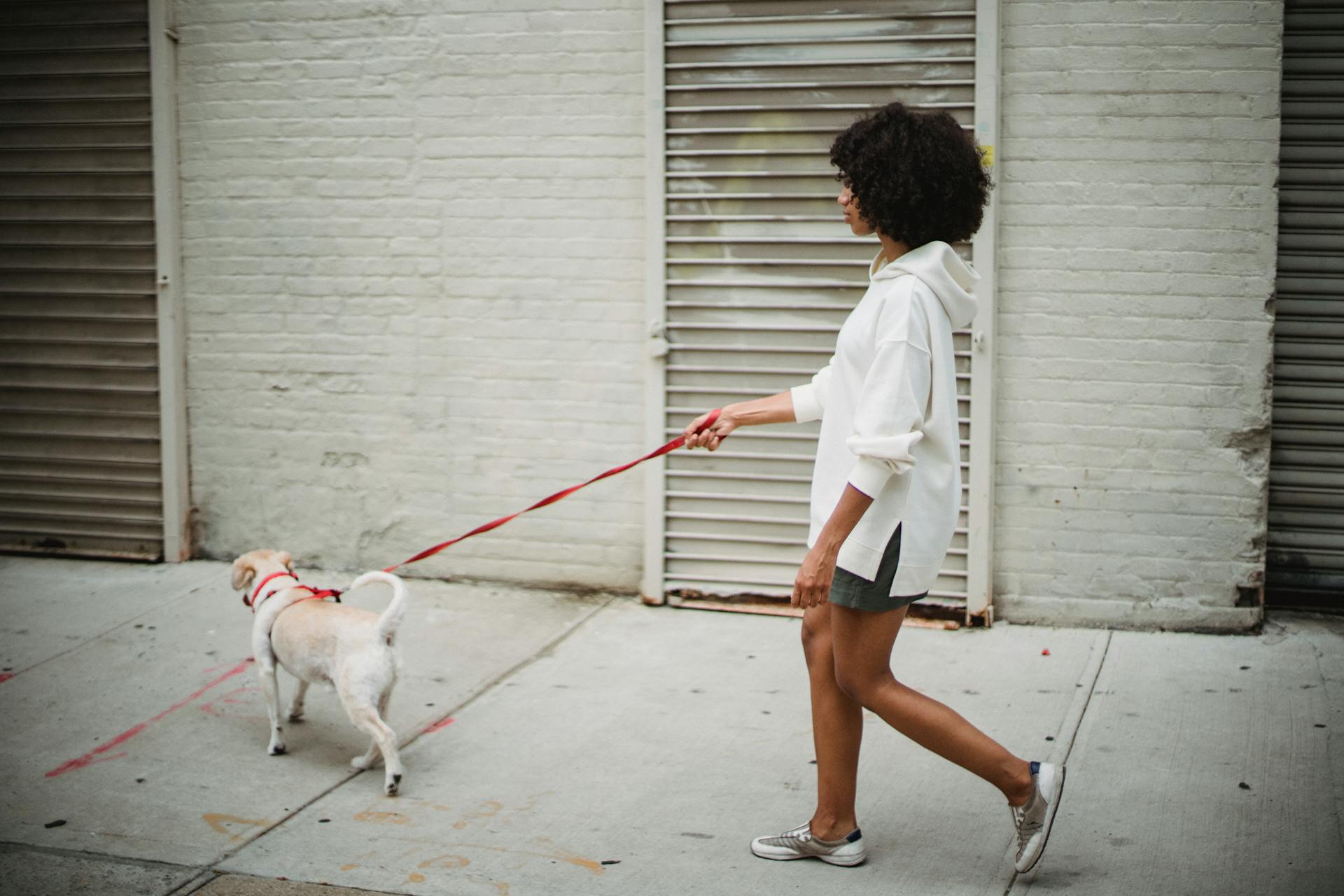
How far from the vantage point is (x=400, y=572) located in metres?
6.62

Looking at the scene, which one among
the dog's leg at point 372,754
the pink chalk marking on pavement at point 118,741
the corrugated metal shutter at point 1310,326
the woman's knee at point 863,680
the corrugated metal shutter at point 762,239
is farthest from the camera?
the corrugated metal shutter at point 762,239

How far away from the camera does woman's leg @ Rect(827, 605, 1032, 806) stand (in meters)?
3.45

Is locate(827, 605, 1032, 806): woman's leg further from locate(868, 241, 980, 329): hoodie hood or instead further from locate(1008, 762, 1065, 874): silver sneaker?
locate(868, 241, 980, 329): hoodie hood

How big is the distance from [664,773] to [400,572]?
267cm

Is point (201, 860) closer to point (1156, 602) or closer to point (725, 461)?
point (725, 461)

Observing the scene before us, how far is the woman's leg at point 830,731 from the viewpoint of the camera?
11.8 ft

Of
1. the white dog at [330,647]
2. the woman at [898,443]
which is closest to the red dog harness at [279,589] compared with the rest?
the white dog at [330,647]

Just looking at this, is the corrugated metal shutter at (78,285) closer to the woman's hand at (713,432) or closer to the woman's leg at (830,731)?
the woman's hand at (713,432)

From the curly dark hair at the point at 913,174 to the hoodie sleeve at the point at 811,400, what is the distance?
0.56 metres

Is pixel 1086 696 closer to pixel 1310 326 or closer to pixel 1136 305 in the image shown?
pixel 1136 305

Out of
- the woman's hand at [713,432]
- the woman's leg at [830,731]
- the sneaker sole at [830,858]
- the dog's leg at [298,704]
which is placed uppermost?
the woman's hand at [713,432]

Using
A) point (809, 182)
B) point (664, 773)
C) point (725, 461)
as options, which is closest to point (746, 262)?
point (809, 182)

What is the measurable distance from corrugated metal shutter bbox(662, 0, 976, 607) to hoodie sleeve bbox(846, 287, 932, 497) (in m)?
2.48

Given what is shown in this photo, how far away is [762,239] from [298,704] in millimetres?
2832
